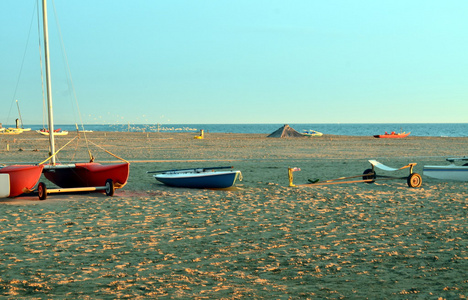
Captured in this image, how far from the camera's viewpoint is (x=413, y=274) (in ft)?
21.2

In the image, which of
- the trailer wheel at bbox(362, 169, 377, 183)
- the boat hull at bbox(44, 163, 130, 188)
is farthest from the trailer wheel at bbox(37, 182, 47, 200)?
the trailer wheel at bbox(362, 169, 377, 183)

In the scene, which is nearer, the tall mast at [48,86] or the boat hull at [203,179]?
the boat hull at [203,179]

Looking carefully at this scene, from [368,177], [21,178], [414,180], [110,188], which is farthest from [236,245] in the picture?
[368,177]

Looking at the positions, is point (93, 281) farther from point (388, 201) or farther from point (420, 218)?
point (388, 201)

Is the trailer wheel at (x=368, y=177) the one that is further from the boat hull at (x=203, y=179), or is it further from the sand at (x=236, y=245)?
the boat hull at (x=203, y=179)

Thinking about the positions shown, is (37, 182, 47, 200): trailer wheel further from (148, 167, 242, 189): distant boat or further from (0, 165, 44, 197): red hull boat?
(148, 167, 242, 189): distant boat

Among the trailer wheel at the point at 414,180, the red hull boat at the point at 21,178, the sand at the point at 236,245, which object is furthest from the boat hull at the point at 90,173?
the trailer wheel at the point at 414,180

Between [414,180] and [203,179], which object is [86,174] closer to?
[203,179]

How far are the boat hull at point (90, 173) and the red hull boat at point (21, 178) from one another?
0.98m

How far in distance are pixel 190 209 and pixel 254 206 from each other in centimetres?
167

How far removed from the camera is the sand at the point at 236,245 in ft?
19.6

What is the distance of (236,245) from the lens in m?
8.12

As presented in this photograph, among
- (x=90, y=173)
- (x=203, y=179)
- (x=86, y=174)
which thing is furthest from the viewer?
(x=203, y=179)

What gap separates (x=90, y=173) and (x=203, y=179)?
3.50 metres
